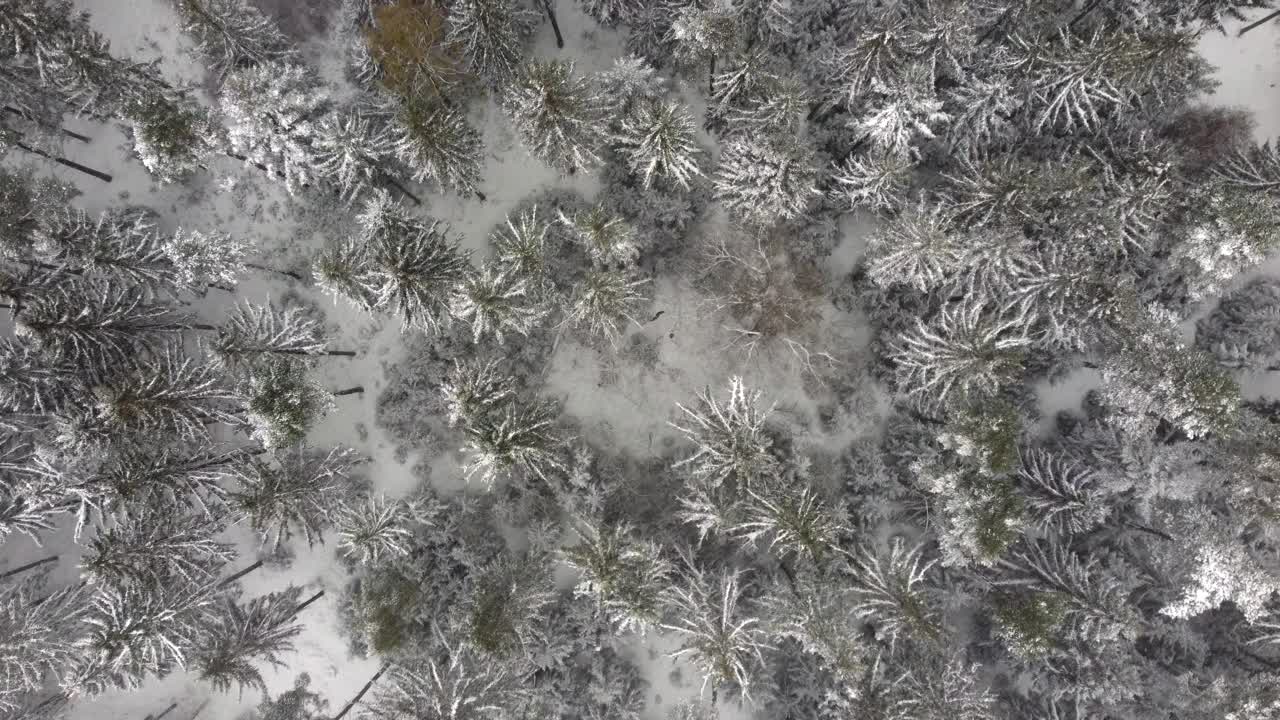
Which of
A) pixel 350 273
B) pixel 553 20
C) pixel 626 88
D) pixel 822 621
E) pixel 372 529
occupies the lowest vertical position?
pixel 822 621

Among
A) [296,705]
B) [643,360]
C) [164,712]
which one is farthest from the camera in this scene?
[164,712]

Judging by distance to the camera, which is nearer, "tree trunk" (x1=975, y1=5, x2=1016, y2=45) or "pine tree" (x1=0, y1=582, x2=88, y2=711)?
"pine tree" (x1=0, y1=582, x2=88, y2=711)

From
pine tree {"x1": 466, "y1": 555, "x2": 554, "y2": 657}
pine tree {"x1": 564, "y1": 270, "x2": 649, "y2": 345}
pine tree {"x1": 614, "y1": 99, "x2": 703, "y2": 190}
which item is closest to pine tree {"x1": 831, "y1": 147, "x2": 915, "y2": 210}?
pine tree {"x1": 614, "y1": 99, "x2": 703, "y2": 190}

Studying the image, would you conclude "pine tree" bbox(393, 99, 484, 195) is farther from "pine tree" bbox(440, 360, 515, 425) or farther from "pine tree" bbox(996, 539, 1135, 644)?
"pine tree" bbox(996, 539, 1135, 644)

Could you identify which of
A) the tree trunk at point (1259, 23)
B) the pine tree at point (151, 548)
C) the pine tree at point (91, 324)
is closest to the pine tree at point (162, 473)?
the pine tree at point (151, 548)

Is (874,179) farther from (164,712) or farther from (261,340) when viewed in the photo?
(164,712)

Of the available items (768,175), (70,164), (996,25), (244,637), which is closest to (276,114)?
(70,164)

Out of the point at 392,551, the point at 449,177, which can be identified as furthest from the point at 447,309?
the point at 392,551
